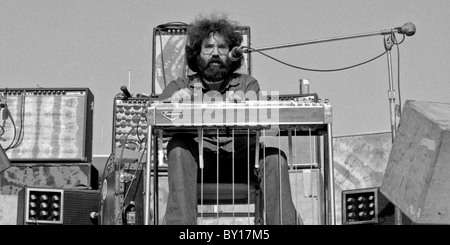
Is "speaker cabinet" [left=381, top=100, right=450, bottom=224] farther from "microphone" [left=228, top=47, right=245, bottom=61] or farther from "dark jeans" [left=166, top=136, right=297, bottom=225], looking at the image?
"microphone" [left=228, top=47, right=245, bottom=61]

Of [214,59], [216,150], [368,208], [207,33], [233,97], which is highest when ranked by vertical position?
[207,33]

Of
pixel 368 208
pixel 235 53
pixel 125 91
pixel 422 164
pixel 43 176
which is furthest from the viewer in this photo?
pixel 43 176

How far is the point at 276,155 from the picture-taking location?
4.50 m

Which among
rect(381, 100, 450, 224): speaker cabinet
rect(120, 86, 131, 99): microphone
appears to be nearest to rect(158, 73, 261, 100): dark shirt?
rect(381, 100, 450, 224): speaker cabinet

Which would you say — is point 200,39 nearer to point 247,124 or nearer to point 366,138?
point 247,124

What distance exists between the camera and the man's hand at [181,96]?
4.45 metres

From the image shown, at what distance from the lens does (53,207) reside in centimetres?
644

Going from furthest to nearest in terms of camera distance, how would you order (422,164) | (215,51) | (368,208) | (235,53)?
(368,208), (215,51), (422,164), (235,53)

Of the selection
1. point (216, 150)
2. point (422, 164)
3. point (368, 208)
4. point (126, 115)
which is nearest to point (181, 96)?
point (216, 150)

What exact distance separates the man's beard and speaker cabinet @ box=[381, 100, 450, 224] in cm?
109

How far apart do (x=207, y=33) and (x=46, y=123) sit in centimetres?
337

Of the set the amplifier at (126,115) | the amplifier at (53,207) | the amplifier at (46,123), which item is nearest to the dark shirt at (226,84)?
the amplifier at (53,207)

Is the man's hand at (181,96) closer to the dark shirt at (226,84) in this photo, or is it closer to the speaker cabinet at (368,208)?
the dark shirt at (226,84)

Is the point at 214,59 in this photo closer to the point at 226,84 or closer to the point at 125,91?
the point at 226,84
